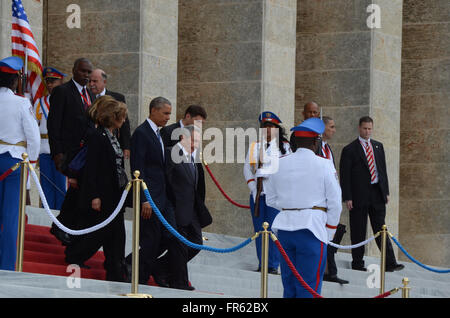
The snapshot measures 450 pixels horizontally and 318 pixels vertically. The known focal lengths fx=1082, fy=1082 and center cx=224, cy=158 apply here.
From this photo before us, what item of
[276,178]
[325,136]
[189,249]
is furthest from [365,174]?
[276,178]

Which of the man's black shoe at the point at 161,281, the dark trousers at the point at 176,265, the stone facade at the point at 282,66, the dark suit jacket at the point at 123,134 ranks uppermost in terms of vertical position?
the stone facade at the point at 282,66

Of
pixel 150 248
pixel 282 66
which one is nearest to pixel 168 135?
pixel 150 248

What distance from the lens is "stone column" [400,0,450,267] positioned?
2130 centimetres

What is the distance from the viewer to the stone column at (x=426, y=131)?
2130 centimetres

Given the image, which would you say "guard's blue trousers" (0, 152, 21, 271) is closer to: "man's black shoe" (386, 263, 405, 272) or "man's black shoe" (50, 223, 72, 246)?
"man's black shoe" (50, 223, 72, 246)

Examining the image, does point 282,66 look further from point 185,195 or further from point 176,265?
point 176,265

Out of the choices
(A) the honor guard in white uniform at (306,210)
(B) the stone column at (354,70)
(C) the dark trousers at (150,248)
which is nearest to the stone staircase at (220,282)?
(C) the dark trousers at (150,248)

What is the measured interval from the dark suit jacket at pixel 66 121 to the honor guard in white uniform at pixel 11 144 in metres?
1.08

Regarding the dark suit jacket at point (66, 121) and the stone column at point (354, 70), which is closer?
the dark suit jacket at point (66, 121)

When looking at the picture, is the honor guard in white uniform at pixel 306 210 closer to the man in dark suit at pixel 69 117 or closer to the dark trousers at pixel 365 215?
the man in dark suit at pixel 69 117

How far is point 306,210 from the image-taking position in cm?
952

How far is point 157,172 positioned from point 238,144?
6626 mm

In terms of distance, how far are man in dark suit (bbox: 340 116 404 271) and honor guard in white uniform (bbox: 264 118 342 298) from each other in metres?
5.46

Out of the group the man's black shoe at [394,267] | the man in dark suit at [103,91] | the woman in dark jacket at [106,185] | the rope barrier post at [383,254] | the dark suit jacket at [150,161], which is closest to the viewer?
the woman in dark jacket at [106,185]
